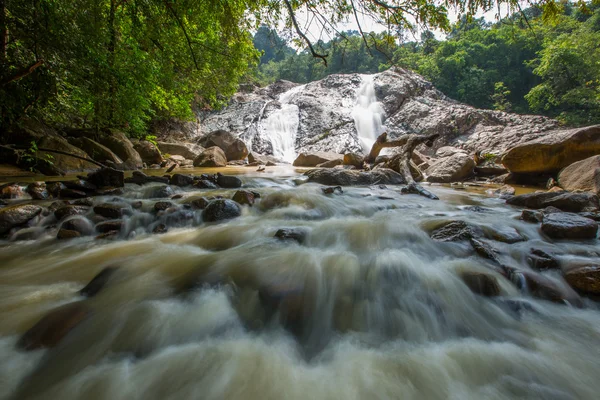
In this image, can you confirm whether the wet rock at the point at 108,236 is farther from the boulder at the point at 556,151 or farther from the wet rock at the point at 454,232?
the boulder at the point at 556,151

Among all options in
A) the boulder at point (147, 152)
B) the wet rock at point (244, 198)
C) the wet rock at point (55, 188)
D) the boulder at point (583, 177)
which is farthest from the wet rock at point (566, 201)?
the boulder at point (147, 152)

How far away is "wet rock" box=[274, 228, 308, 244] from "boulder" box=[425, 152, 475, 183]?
618 cm

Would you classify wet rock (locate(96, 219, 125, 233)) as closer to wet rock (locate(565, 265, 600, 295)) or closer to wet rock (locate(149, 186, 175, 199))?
wet rock (locate(149, 186, 175, 199))

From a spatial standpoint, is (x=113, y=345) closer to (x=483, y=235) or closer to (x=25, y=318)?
(x=25, y=318)

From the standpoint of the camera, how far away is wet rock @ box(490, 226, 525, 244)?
2627mm

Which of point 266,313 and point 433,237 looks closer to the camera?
point 266,313

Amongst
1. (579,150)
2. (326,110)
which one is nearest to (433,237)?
(579,150)

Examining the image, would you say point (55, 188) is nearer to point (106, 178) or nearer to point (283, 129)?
point (106, 178)

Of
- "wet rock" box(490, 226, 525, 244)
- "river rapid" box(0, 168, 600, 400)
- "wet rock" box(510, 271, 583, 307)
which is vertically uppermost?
"wet rock" box(490, 226, 525, 244)

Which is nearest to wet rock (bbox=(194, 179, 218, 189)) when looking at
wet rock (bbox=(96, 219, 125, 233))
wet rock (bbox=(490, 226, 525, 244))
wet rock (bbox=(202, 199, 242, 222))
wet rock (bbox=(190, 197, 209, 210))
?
wet rock (bbox=(190, 197, 209, 210))

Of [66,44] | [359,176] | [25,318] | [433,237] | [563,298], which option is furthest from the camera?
[359,176]

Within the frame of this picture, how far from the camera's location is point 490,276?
194cm

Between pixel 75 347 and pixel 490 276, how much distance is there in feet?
8.99

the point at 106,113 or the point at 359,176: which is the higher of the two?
the point at 106,113
